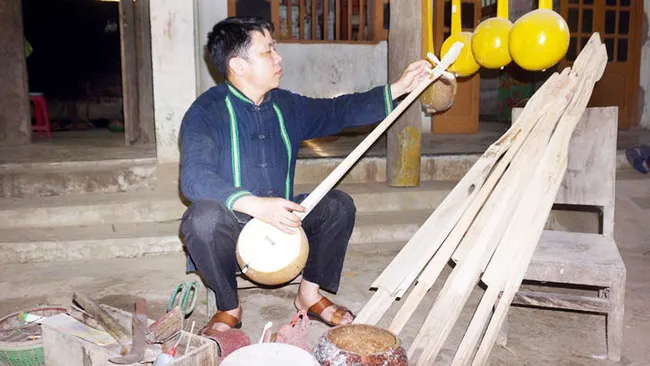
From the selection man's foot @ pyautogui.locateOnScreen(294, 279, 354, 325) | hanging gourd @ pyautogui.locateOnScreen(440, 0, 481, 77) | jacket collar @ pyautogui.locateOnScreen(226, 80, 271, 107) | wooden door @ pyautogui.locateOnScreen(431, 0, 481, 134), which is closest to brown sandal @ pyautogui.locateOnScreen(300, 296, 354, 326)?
man's foot @ pyautogui.locateOnScreen(294, 279, 354, 325)

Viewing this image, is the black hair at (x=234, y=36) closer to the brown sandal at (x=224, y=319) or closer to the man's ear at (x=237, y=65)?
the man's ear at (x=237, y=65)

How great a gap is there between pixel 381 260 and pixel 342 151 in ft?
6.62

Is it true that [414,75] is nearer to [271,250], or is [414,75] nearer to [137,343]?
[271,250]

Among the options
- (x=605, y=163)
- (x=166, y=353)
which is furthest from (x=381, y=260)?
(x=166, y=353)

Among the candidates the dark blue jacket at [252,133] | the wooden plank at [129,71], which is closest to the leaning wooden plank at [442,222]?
the dark blue jacket at [252,133]

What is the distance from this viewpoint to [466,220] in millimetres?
2383

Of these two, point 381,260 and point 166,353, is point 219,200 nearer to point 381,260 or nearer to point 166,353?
point 166,353

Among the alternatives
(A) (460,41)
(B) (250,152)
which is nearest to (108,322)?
(B) (250,152)

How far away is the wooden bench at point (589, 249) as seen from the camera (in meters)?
2.24

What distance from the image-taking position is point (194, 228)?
2.32 metres

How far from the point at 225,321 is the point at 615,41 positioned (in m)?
7.62

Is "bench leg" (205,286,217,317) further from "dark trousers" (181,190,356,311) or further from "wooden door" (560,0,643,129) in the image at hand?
"wooden door" (560,0,643,129)

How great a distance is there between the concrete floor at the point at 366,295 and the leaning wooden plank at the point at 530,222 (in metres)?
0.36

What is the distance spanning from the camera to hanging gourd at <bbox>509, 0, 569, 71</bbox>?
2.00 metres
